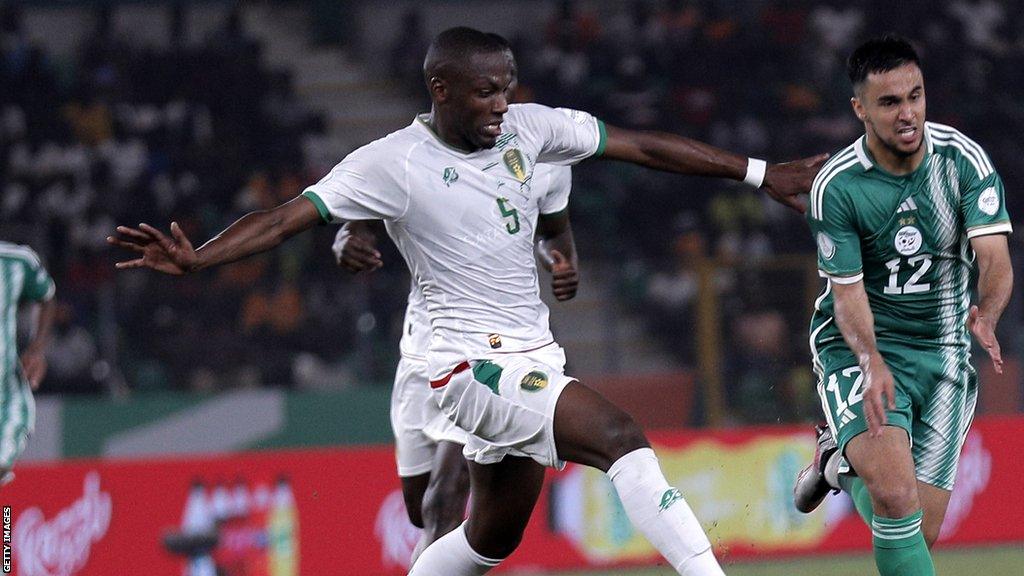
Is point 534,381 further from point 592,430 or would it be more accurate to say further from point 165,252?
point 165,252

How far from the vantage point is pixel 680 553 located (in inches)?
200

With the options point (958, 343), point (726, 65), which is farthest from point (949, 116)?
point (958, 343)

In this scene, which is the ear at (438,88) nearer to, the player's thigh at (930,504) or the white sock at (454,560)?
the white sock at (454,560)

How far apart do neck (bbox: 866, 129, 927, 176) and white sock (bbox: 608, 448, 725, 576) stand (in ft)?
4.66

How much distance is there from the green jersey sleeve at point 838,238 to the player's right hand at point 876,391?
1.10 ft

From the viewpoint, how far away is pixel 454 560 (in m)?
6.00

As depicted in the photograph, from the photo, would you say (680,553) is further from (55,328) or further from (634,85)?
(634,85)

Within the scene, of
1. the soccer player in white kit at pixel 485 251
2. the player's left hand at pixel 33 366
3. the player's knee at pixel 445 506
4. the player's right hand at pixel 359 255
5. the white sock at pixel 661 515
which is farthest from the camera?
the player's left hand at pixel 33 366

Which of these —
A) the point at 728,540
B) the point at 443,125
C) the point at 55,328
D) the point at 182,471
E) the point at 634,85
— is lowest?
the point at 728,540

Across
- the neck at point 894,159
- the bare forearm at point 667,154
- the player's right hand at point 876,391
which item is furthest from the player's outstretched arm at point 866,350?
the bare forearm at point 667,154

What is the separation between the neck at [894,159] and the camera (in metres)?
5.70

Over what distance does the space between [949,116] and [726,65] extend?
2559 millimetres

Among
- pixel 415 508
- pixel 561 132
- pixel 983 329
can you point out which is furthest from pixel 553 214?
pixel 983 329

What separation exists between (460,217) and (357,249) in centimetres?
109
